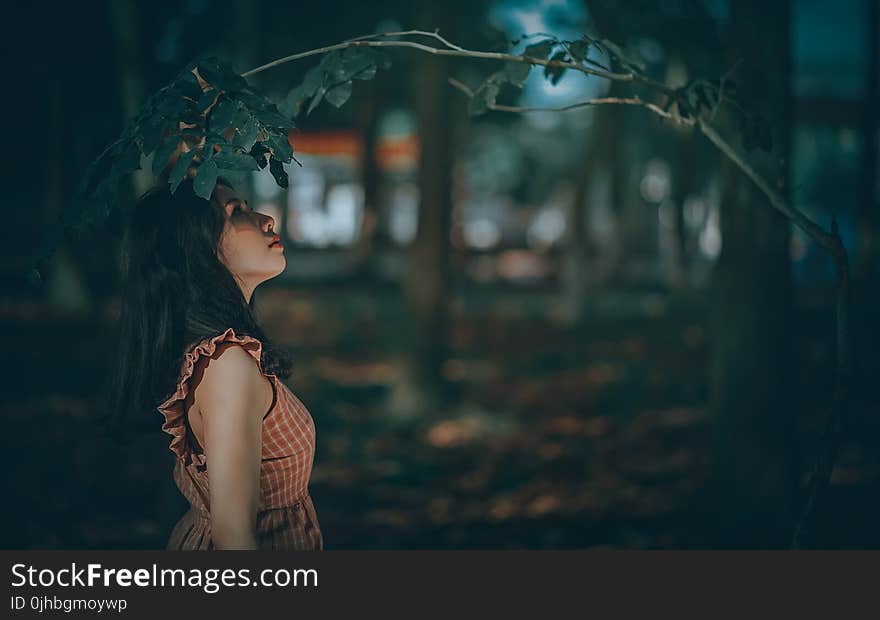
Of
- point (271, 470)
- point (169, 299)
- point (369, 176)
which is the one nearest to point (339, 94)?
point (169, 299)

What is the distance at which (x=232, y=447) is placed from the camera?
227 cm

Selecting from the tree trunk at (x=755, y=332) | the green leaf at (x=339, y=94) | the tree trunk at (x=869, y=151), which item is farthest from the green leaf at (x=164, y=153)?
the tree trunk at (x=869, y=151)

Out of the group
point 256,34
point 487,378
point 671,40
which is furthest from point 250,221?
point 487,378

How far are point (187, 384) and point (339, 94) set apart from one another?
3.74 feet

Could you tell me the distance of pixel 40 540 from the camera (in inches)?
228

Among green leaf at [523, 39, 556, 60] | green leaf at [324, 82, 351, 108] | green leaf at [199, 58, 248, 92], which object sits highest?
green leaf at [523, 39, 556, 60]

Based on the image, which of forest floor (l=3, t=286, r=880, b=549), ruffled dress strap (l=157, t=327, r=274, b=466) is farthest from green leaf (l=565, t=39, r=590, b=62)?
forest floor (l=3, t=286, r=880, b=549)

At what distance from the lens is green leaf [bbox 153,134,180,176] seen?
236cm

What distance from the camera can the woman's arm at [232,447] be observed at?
2270 mm

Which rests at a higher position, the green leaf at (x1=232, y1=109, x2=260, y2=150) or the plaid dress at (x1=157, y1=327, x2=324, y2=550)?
the green leaf at (x1=232, y1=109, x2=260, y2=150)

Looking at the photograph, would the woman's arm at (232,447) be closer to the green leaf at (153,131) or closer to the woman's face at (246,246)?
the woman's face at (246,246)

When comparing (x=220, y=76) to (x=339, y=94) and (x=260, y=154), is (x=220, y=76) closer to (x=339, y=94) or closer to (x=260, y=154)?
(x=260, y=154)

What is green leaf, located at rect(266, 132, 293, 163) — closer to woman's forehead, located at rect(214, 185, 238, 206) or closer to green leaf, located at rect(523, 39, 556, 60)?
woman's forehead, located at rect(214, 185, 238, 206)

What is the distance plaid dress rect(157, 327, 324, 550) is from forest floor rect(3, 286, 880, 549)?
18cm
